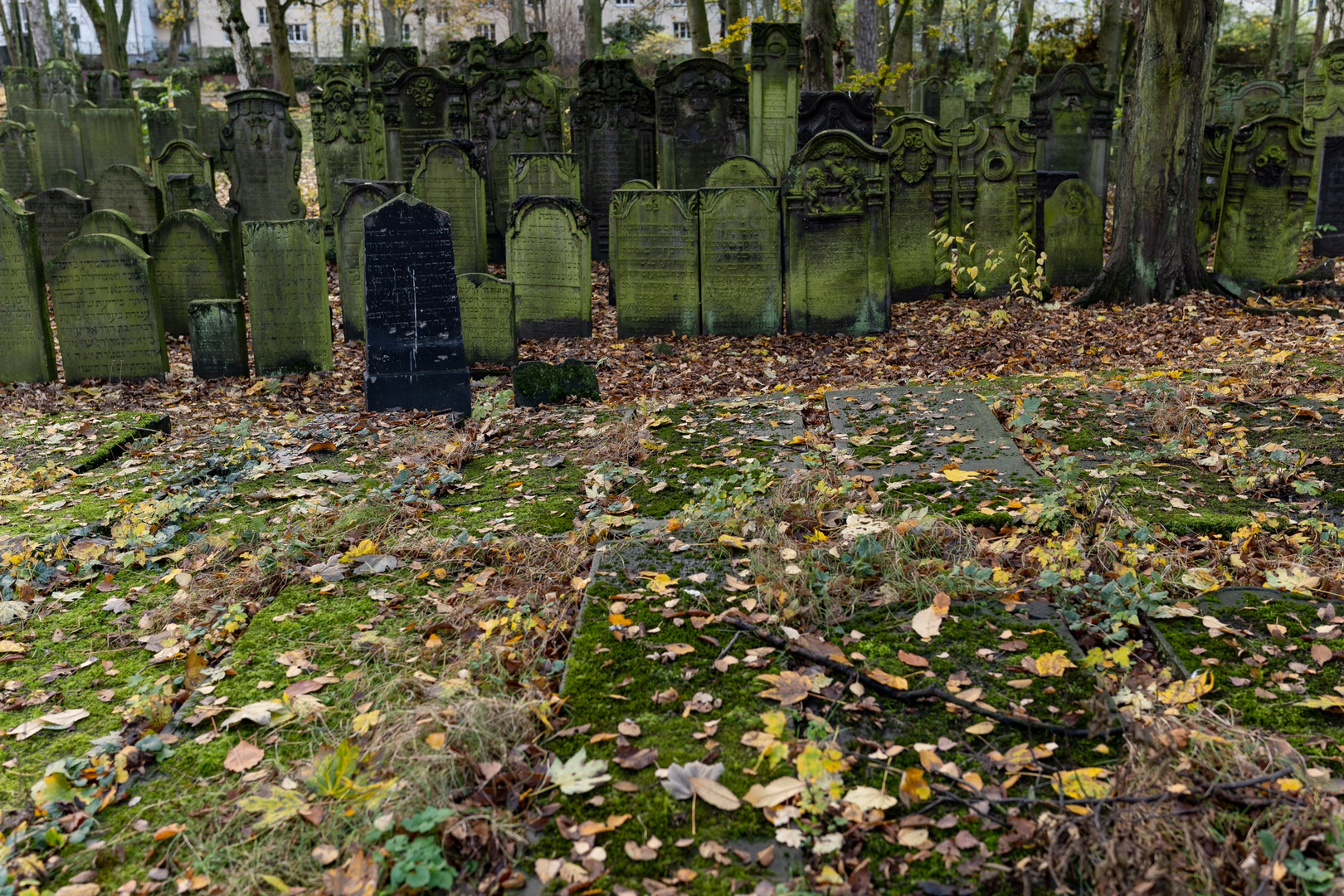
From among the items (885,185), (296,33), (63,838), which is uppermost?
(296,33)

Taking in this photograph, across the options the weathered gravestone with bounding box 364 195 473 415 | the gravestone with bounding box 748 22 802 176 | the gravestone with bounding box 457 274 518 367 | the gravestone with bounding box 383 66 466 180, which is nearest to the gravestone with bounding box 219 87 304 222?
the gravestone with bounding box 383 66 466 180

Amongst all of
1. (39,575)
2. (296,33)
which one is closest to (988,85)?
(39,575)

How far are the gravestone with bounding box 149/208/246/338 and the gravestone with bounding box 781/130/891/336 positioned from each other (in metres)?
5.74

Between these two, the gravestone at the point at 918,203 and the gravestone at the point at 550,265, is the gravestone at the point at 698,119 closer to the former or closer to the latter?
the gravestone at the point at 918,203

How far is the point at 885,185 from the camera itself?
9.38 m

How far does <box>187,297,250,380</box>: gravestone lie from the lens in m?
8.61

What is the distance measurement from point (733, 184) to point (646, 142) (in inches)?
185

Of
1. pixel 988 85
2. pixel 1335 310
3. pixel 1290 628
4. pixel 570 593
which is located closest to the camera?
pixel 1290 628

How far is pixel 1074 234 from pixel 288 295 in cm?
846

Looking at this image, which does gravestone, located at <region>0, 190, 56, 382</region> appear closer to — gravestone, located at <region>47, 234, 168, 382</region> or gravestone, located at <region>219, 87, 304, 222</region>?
gravestone, located at <region>47, 234, 168, 382</region>

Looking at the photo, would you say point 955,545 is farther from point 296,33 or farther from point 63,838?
point 296,33

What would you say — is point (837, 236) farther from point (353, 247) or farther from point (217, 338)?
point (217, 338)

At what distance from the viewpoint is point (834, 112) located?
1209 cm

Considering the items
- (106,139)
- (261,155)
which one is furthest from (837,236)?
(106,139)
